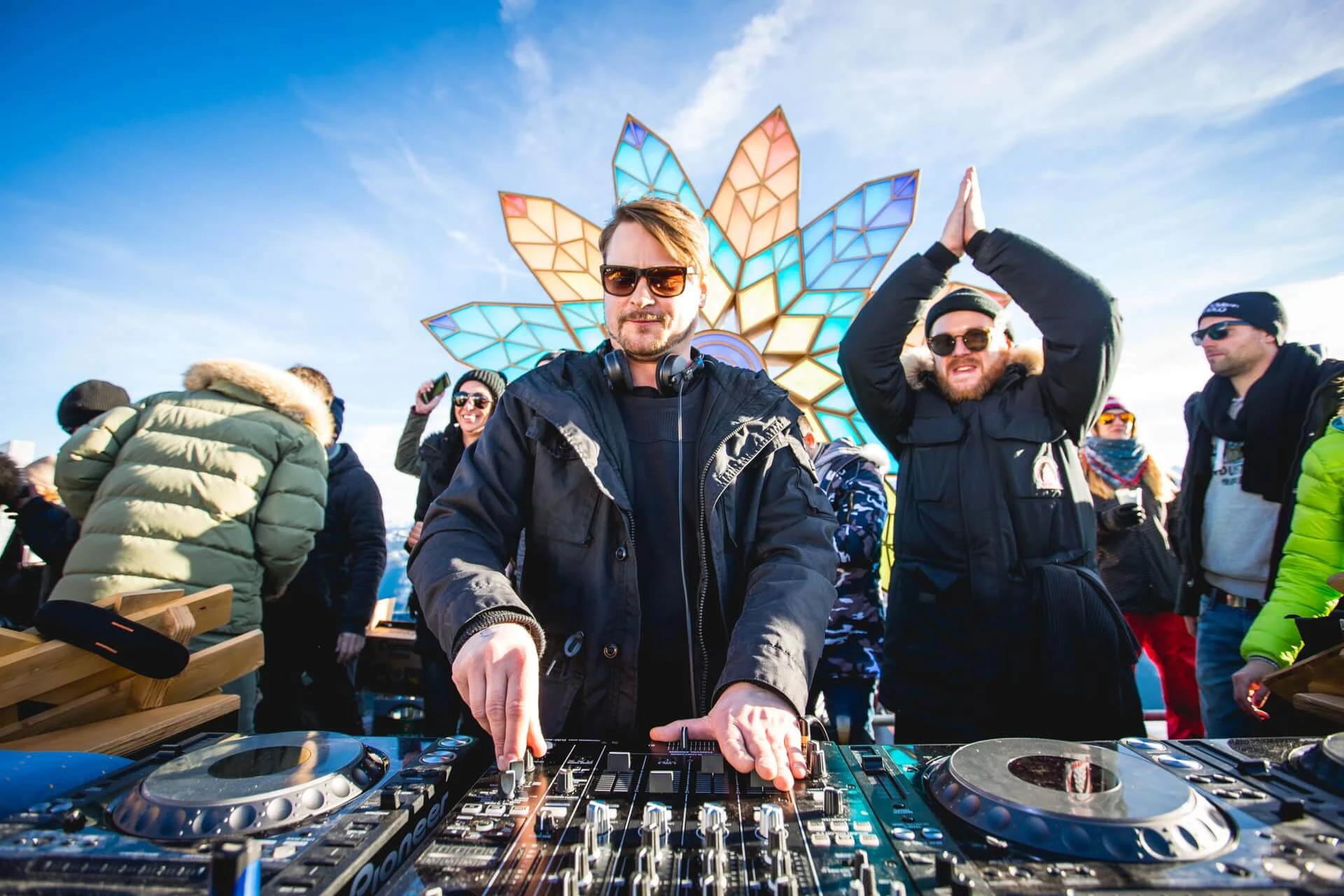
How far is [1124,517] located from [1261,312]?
1.09 metres

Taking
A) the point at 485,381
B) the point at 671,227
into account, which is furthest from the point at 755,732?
the point at 485,381

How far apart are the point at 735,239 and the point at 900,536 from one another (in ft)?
20.4

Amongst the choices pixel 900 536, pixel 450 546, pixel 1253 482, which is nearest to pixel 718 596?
pixel 450 546

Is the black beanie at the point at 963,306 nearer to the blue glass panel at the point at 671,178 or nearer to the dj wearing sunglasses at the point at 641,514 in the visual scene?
the dj wearing sunglasses at the point at 641,514

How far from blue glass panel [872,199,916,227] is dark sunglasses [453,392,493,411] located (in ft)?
16.8

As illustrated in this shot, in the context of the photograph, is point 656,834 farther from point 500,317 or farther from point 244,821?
point 500,317

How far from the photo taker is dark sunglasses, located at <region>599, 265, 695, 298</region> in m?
1.74

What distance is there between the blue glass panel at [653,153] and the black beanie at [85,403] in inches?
230

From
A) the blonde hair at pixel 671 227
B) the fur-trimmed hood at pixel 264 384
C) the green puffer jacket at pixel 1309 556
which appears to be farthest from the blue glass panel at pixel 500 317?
the green puffer jacket at pixel 1309 556

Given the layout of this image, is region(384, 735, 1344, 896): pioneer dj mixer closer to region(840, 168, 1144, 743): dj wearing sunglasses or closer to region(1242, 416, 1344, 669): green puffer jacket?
region(840, 168, 1144, 743): dj wearing sunglasses

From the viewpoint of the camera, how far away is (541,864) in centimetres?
79

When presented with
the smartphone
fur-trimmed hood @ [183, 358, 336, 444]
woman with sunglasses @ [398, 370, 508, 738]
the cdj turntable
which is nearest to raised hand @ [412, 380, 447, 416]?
the smartphone

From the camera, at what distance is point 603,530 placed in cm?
160

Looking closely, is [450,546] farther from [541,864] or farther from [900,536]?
[900,536]
